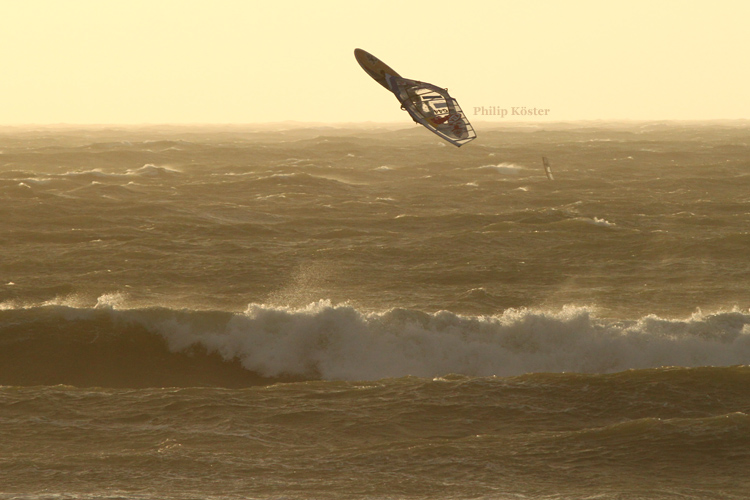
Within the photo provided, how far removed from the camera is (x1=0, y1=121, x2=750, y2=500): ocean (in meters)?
17.0

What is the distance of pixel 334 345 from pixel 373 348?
133 centimetres

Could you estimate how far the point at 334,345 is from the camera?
90.9 ft

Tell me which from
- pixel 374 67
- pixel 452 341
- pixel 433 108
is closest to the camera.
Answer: pixel 433 108

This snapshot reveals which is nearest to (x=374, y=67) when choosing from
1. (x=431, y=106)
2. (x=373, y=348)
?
(x=431, y=106)

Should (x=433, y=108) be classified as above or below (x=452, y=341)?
above

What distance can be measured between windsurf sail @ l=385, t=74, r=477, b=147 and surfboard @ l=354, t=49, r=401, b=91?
3.28 ft

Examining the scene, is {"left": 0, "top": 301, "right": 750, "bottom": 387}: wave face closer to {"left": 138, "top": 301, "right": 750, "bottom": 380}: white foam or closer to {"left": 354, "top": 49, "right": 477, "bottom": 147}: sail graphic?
{"left": 138, "top": 301, "right": 750, "bottom": 380}: white foam

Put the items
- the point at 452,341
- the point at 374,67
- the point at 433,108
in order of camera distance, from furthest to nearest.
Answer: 1. the point at 374,67
2. the point at 452,341
3. the point at 433,108

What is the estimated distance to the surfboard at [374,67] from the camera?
27500 mm

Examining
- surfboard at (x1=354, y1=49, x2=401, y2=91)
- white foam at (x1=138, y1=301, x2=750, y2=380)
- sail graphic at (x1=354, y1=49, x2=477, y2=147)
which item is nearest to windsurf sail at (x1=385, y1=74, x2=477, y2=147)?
sail graphic at (x1=354, y1=49, x2=477, y2=147)

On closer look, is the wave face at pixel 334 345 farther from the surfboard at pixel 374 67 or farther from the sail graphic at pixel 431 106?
the surfboard at pixel 374 67

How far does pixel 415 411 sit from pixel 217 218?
111 ft

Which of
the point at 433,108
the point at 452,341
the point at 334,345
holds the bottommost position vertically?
the point at 334,345

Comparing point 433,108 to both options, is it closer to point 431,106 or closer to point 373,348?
point 431,106
